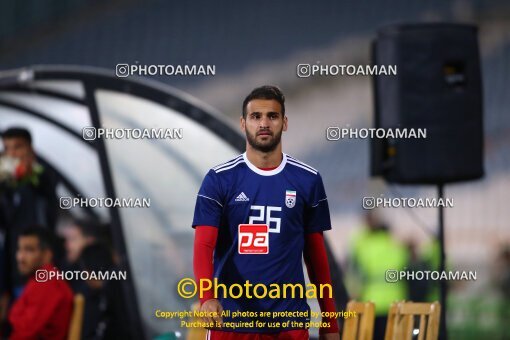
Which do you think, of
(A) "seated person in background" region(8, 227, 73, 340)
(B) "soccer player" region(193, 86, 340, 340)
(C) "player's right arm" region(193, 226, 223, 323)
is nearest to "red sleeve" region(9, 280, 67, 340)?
(A) "seated person in background" region(8, 227, 73, 340)

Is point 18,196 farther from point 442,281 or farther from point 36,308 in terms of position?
point 442,281

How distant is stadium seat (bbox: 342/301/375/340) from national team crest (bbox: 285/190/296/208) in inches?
33.2

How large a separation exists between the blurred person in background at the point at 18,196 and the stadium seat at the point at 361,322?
1.67 metres

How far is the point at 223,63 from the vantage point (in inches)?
205

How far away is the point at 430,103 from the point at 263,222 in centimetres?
127

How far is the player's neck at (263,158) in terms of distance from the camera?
13.7 feet

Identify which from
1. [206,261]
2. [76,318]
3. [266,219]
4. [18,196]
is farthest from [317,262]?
[18,196]

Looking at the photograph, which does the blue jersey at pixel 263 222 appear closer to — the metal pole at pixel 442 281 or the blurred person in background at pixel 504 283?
the metal pole at pixel 442 281

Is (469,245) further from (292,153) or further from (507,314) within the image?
(292,153)

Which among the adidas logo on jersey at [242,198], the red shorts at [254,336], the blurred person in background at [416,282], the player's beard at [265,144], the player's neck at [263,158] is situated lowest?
the red shorts at [254,336]

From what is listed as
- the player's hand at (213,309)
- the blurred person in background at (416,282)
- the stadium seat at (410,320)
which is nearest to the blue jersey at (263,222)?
the player's hand at (213,309)

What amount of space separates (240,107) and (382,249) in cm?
103

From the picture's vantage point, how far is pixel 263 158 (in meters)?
4.18

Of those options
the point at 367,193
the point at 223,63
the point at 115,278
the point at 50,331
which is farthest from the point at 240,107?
the point at 50,331
